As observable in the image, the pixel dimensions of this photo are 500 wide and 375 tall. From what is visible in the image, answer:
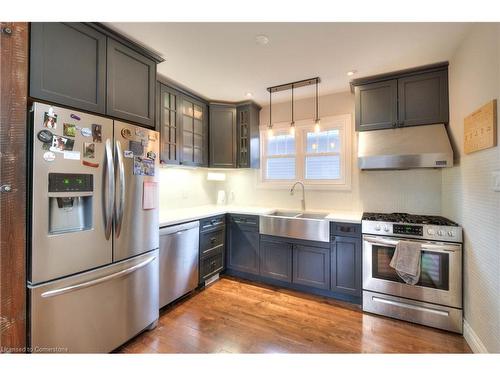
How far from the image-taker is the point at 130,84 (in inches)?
73.7

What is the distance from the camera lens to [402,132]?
2396mm

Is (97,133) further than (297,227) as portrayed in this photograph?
No

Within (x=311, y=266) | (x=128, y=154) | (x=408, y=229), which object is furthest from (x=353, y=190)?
(x=128, y=154)

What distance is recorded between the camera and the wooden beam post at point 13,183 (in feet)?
3.95

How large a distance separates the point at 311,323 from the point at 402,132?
2185 millimetres

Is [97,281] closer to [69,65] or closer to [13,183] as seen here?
[13,183]

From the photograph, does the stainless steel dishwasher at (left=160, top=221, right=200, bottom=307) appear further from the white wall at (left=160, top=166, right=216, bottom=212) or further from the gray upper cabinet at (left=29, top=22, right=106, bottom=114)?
the gray upper cabinet at (left=29, top=22, right=106, bottom=114)

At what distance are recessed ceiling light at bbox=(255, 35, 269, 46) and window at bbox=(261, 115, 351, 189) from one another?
158 cm

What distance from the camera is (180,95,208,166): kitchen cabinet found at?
290cm

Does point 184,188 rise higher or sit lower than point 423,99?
lower

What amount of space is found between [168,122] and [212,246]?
1.63 m

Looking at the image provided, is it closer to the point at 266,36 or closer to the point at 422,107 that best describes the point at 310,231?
the point at 422,107
